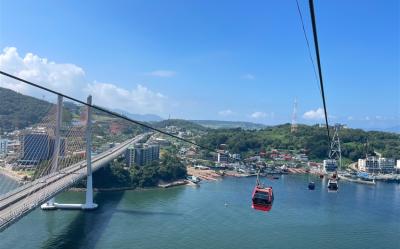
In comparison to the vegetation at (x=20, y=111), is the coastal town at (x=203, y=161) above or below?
below

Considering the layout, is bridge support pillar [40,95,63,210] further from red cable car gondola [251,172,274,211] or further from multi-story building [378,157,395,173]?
multi-story building [378,157,395,173]

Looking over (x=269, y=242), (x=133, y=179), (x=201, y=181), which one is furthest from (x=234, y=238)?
(x=201, y=181)

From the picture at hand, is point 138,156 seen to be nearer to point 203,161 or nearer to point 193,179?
point 193,179

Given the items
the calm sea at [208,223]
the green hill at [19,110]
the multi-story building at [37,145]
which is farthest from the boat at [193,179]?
the green hill at [19,110]

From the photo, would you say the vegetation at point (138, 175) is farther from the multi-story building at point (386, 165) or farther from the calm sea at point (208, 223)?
the multi-story building at point (386, 165)

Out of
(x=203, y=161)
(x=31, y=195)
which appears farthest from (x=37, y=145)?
(x=203, y=161)

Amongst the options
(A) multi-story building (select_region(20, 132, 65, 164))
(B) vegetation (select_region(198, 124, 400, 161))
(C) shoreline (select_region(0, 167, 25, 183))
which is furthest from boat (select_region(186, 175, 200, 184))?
(B) vegetation (select_region(198, 124, 400, 161))
